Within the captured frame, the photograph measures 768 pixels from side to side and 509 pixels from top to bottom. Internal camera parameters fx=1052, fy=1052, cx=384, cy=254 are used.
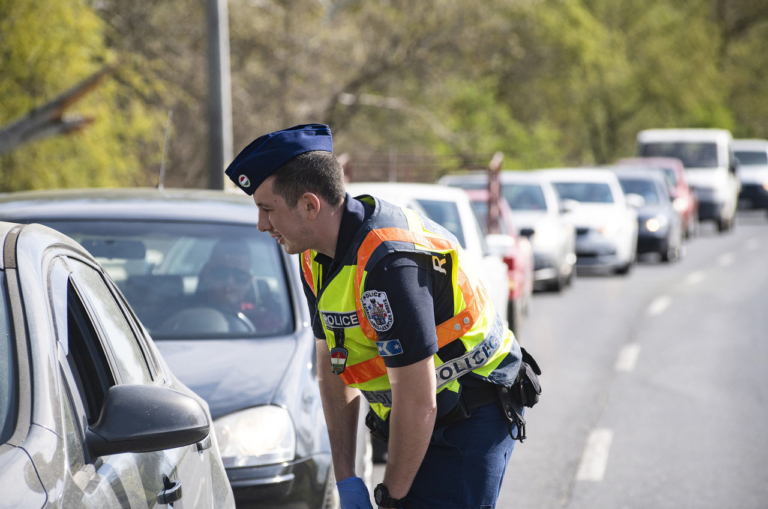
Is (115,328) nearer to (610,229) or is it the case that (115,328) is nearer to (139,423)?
(139,423)

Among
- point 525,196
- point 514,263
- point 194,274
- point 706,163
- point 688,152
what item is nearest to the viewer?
point 194,274

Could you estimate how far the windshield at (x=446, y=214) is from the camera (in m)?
8.75

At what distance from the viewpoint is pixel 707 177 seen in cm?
2817

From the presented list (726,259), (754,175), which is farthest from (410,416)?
(754,175)

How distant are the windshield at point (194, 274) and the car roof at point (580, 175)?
46.3 ft

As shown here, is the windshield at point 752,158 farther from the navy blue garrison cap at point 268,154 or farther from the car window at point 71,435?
the car window at point 71,435

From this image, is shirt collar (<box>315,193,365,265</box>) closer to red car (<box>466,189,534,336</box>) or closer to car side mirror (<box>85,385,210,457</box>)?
car side mirror (<box>85,385,210,457</box>)

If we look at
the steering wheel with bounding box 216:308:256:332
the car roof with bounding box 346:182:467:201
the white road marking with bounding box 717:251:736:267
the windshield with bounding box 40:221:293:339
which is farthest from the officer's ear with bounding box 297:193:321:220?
the white road marking with bounding box 717:251:736:267

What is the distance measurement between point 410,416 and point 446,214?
657 centimetres

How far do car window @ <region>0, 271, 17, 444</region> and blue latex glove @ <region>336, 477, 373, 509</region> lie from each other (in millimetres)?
1037

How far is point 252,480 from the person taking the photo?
12.4 ft

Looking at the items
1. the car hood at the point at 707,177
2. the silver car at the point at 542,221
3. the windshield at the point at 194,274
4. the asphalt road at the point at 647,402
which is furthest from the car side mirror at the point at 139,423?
the car hood at the point at 707,177

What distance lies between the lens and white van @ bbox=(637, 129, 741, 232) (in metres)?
27.7

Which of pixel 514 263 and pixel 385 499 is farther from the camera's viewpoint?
pixel 514 263
